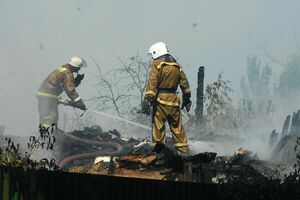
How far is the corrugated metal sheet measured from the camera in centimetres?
698

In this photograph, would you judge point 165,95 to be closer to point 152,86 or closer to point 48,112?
point 152,86

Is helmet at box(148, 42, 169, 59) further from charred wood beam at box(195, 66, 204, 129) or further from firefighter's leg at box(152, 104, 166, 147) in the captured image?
charred wood beam at box(195, 66, 204, 129)

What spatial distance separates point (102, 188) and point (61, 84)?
973 centimetres

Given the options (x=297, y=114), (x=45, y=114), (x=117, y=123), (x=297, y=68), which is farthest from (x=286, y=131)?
(x=45, y=114)

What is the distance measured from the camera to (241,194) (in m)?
7.04

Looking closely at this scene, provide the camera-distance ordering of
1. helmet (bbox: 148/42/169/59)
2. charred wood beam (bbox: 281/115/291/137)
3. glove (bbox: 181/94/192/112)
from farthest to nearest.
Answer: charred wood beam (bbox: 281/115/291/137), glove (bbox: 181/94/192/112), helmet (bbox: 148/42/169/59)

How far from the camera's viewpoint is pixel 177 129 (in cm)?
1451

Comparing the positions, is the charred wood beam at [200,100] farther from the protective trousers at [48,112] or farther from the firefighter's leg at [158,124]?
the firefighter's leg at [158,124]

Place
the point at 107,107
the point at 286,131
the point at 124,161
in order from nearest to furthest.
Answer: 1. the point at 124,161
2. the point at 286,131
3. the point at 107,107

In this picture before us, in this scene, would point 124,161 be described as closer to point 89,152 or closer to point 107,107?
point 89,152

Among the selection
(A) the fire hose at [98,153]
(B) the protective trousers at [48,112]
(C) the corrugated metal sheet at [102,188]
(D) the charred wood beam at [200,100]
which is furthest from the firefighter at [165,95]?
(C) the corrugated metal sheet at [102,188]

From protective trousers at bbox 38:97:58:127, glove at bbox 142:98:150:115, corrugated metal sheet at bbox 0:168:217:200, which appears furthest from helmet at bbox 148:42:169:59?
corrugated metal sheet at bbox 0:168:217:200

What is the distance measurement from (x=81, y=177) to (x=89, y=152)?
9.23 metres

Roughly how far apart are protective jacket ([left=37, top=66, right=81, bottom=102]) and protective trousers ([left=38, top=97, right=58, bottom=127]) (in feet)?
0.47
